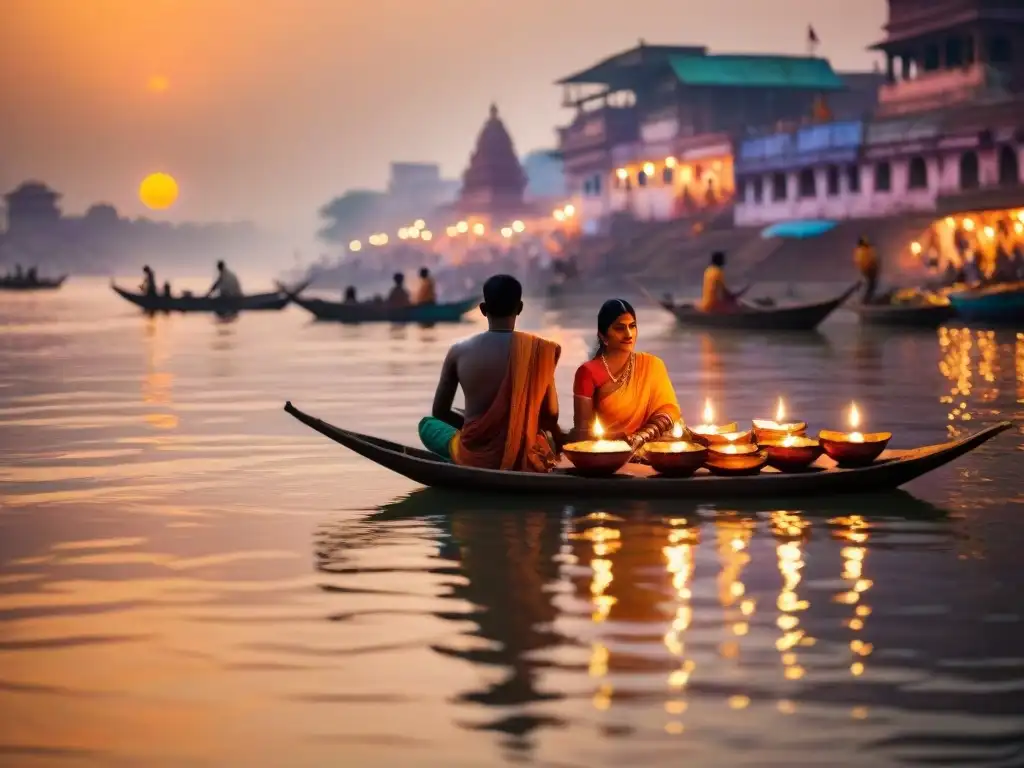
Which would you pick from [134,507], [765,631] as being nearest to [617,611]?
[765,631]

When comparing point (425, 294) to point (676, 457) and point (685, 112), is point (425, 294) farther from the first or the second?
point (676, 457)

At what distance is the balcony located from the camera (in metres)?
37.3

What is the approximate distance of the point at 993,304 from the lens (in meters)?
26.5

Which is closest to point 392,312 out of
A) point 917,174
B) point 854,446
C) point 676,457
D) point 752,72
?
point 917,174

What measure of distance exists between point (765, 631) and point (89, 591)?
2.75 meters

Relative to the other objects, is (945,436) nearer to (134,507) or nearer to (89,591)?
(134,507)

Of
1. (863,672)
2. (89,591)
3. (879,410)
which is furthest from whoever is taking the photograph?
(879,410)

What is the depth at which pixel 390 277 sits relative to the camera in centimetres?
8725

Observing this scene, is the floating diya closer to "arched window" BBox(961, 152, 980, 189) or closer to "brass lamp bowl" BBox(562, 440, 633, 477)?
"brass lamp bowl" BBox(562, 440, 633, 477)

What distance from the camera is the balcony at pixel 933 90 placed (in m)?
37.3

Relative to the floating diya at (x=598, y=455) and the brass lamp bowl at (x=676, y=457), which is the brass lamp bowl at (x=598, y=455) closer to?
the floating diya at (x=598, y=455)

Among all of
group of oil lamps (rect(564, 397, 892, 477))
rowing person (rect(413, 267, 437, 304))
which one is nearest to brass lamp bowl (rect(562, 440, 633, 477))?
group of oil lamps (rect(564, 397, 892, 477))

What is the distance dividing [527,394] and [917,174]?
110 ft

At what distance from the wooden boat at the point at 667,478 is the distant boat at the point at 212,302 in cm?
3120
